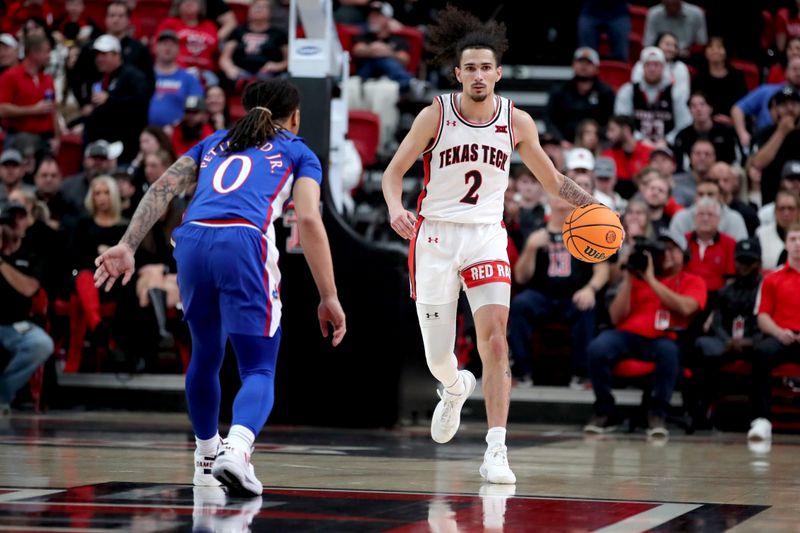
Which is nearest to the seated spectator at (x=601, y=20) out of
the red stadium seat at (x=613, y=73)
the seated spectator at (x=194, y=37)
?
the red stadium seat at (x=613, y=73)

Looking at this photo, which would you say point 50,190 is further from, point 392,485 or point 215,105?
point 392,485

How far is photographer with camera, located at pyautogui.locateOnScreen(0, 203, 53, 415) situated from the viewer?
12477 mm

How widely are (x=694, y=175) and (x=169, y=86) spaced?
6370 millimetres

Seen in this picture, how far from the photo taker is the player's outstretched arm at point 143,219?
6.31 metres

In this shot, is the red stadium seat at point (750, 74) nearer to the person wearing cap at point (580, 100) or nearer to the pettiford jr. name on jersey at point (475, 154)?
the person wearing cap at point (580, 100)

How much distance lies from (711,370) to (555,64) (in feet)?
29.1

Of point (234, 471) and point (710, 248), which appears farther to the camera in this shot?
point (710, 248)

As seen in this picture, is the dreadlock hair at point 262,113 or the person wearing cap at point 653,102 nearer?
the dreadlock hair at point 262,113

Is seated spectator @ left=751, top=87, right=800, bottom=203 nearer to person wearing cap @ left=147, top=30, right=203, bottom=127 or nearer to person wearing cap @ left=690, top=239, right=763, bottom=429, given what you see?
person wearing cap @ left=690, top=239, right=763, bottom=429

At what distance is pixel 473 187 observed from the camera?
7.80 meters

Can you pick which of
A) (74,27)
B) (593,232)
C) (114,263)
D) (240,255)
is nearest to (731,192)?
(593,232)

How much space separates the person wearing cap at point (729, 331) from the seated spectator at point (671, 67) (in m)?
4.46

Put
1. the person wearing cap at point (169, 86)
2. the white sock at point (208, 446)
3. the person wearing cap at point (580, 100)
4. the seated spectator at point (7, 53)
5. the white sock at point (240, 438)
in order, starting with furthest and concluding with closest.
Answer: the seated spectator at point (7, 53)
the person wearing cap at point (169, 86)
the person wearing cap at point (580, 100)
the white sock at point (208, 446)
the white sock at point (240, 438)

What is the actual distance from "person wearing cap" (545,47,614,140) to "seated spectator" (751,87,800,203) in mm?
2234
